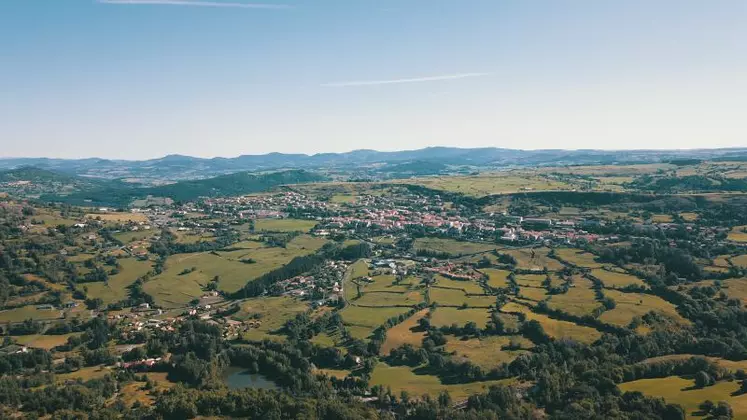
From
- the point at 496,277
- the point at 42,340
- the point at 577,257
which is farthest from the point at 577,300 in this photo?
the point at 42,340

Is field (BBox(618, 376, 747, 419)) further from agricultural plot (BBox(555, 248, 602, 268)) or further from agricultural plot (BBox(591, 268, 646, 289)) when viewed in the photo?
agricultural plot (BBox(555, 248, 602, 268))

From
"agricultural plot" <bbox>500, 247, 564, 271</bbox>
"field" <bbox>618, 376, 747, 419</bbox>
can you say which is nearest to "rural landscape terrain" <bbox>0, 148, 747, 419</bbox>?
"field" <bbox>618, 376, 747, 419</bbox>

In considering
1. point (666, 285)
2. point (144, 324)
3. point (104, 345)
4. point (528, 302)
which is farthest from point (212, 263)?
point (666, 285)

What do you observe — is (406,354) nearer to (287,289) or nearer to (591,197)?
(287,289)

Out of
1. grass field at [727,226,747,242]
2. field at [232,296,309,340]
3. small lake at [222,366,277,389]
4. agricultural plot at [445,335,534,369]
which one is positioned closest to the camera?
small lake at [222,366,277,389]

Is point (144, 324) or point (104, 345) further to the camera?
point (144, 324)

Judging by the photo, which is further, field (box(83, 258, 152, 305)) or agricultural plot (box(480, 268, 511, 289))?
field (box(83, 258, 152, 305))

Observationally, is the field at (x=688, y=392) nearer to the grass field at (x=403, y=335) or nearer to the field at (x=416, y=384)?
the field at (x=416, y=384)
